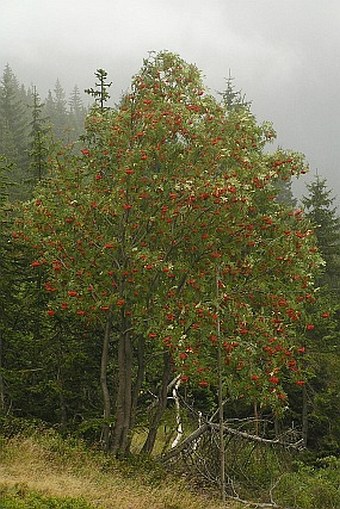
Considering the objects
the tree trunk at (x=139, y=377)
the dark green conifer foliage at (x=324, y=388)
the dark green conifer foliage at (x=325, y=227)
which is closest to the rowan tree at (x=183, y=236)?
the tree trunk at (x=139, y=377)

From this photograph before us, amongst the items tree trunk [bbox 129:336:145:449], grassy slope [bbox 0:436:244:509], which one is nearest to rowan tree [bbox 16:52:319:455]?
tree trunk [bbox 129:336:145:449]

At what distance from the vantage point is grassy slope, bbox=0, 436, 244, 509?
875cm

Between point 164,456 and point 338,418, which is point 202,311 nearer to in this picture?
point 164,456

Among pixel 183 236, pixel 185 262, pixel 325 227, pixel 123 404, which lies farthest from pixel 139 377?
pixel 325 227

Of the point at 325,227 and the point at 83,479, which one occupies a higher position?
the point at 325,227

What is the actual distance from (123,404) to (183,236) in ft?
13.7

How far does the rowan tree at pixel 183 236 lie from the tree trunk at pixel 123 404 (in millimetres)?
32

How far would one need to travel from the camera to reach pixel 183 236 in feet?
36.4

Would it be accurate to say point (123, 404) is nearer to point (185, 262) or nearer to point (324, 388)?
point (185, 262)

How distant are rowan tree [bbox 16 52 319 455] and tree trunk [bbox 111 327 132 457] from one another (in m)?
0.03

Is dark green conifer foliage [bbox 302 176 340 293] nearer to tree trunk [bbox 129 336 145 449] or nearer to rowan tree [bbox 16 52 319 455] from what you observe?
rowan tree [bbox 16 52 319 455]

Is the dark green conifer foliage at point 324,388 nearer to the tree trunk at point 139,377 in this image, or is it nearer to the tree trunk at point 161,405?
the tree trunk at point 161,405

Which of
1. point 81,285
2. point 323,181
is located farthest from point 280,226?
point 323,181

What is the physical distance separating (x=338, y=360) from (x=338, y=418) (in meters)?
1.99
